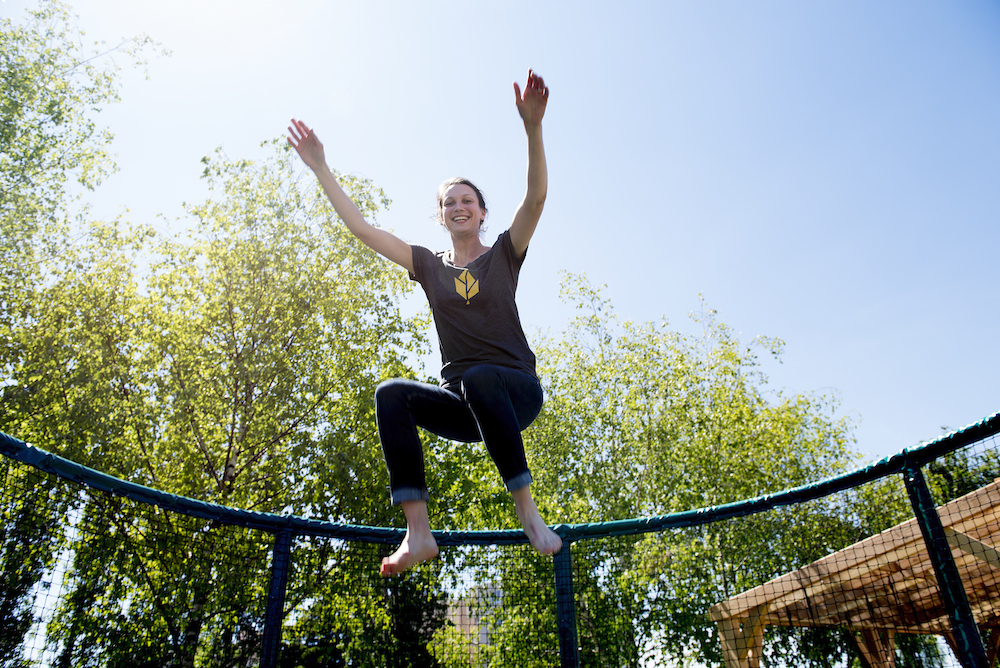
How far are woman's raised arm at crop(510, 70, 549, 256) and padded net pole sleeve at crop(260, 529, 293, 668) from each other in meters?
1.71

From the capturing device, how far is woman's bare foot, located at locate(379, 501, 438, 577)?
1881 mm

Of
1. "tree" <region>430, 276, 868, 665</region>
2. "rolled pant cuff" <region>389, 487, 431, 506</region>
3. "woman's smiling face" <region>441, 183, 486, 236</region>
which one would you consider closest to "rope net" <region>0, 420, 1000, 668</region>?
"rolled pant cuff" <region>389, 487, 431, 506</region>

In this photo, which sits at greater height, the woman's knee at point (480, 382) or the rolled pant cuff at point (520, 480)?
the woman's knee at point (480, 382)

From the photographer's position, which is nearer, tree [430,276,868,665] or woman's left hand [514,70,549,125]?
woman's left hand [514,70,549,125]

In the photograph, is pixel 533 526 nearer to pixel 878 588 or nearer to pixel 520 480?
pixel 520 480

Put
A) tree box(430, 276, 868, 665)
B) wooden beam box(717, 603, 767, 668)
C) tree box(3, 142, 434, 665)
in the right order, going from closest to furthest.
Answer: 1. wooden beam box(717, 603, 767, 668)
2. tree box(3, 142, 434, 665)
3. tree box(430, 276, 868, 665)

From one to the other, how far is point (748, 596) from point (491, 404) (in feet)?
7.27

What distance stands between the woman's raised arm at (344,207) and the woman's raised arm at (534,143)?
48 cm

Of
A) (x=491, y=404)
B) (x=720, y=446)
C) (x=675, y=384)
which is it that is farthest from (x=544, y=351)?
(x=491, y=404)

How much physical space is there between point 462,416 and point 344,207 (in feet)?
2.82

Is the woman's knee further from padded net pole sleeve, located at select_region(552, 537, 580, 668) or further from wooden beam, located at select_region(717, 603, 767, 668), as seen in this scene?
wooden beam, located at select_region(717, 603, 767, 668)

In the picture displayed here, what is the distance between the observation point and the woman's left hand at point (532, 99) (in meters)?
1.95

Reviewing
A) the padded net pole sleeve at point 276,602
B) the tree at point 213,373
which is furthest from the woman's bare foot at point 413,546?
the tree at point 213,373

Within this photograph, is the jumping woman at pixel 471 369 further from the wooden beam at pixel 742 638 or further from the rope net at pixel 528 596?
the wooden beam at pixel 742 638
